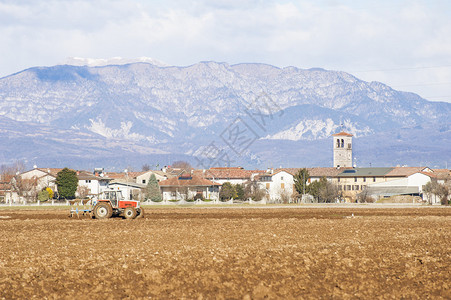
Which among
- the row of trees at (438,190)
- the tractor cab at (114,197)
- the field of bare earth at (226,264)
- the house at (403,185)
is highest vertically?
the house at (403,185)

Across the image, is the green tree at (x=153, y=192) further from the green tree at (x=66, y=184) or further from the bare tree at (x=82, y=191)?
the bare tree at (x=82, y=191)

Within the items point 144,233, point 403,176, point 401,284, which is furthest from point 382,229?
point 403,176

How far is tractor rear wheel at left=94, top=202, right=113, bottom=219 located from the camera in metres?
57.1

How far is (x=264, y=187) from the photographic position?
17225 cm

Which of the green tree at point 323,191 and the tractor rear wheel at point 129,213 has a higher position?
the green tree at point 323,191

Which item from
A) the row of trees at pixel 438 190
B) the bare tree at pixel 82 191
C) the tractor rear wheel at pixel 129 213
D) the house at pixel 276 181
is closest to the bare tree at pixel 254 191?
the house at pixel 276 181

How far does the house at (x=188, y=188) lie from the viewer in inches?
5696

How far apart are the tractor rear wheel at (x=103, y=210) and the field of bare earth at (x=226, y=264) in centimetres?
1348

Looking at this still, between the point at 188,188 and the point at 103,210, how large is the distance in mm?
88418

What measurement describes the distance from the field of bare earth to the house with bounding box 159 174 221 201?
101 m

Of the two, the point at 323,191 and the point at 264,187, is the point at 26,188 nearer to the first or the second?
the point at 264,187

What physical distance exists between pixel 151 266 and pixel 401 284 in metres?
9.08

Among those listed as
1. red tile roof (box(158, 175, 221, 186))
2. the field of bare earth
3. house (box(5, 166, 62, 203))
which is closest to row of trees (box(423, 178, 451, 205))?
red tile roof (box(158, 175, 221, 186))

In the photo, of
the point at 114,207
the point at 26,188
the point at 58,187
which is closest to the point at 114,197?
the point at 114,207
